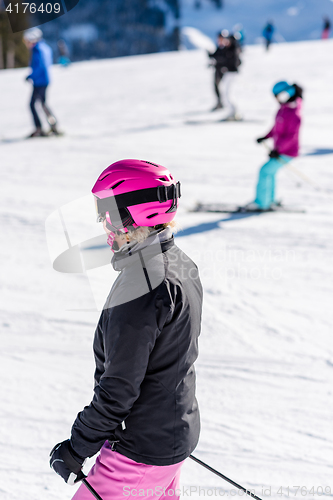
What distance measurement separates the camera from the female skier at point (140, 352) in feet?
4.64

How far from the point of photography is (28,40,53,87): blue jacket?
9.41 metres

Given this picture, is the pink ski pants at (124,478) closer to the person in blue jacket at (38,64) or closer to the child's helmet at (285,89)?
the child's helmet at (285,89)

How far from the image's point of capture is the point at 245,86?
1641 centimetres

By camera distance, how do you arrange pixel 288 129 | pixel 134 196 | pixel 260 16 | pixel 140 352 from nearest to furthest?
pixel 140 352, pixel 134 196, pixel 288 129, pixel 260 16

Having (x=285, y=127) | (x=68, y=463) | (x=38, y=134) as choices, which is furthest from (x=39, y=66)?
(x=68, y=463)

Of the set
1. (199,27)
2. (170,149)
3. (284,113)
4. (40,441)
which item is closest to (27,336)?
(40,441)

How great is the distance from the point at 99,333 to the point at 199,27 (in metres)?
122

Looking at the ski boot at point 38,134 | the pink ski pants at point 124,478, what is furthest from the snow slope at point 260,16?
the pink ski pants at point 124,478

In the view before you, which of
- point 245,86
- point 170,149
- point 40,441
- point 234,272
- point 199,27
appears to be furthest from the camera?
point 199,27

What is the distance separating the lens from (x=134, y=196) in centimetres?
151

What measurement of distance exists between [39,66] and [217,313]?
23.4 ft

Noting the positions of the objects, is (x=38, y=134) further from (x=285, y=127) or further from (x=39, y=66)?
(x=285, y=127)

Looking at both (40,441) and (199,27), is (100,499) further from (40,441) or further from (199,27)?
(199,27)

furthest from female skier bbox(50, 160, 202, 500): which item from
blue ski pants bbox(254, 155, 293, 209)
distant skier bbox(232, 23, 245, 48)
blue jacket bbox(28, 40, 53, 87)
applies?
distant skier bbox(232, 23, 245, 48)
